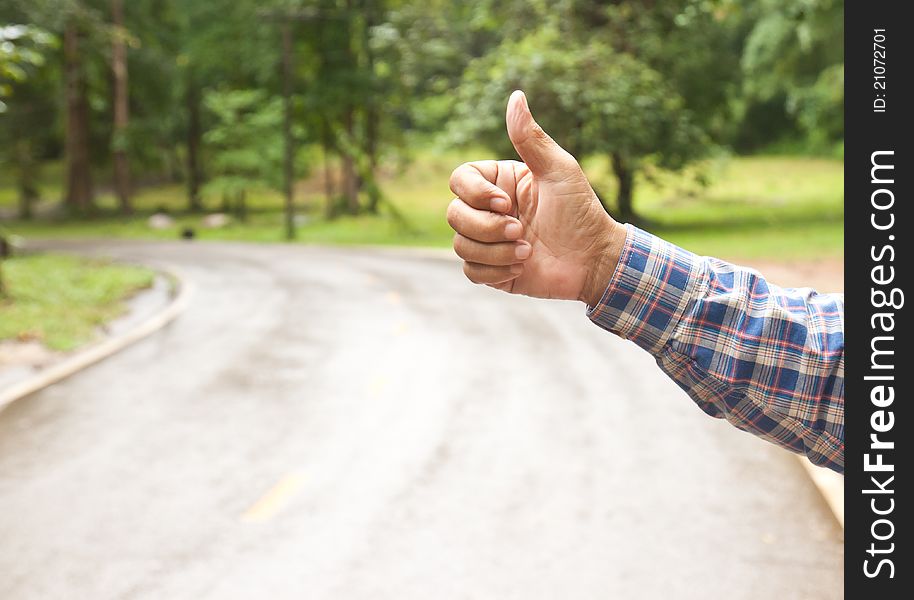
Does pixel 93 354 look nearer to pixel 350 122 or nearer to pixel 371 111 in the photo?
pixel 350 122

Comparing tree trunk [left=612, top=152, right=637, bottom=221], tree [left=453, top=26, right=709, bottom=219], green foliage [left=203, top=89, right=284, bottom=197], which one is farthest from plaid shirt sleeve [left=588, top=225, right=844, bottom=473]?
green foliage [left=203, top=89, right=284, bottom=197]

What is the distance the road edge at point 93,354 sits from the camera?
10352mm

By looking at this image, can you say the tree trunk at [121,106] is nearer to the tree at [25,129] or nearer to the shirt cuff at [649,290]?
the tree at [25,129]

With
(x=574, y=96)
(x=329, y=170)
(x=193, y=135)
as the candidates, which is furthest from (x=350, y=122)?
(x=574, y=96)

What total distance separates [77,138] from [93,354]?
3948 cm

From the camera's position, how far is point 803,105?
37.3 meters

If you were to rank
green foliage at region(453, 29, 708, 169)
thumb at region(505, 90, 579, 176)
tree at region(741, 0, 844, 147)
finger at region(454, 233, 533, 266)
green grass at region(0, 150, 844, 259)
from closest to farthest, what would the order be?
thumb at region(505, 90, 579, 176) → finger at region(454, 233, 533, 266) → green foliage at region(453, 29, 708, 169) → green grass at region(0, 150, 844, 259) → tree at region(741, 0, 844, 147)

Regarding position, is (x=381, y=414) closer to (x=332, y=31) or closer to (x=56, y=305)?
(x=56, y=305)

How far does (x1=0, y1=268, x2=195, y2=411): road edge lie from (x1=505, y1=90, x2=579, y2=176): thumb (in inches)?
335

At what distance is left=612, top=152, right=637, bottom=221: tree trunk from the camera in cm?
3105

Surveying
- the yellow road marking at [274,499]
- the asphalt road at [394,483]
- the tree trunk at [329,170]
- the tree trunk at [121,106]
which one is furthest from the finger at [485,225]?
the tree trunk at [329,170]

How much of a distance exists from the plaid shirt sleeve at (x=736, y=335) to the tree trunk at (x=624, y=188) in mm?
28716

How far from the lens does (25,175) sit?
4891cm

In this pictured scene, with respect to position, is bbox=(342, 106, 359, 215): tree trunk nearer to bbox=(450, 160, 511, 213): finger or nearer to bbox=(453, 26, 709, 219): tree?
bbox=(453, 26, 709, 219): tree
